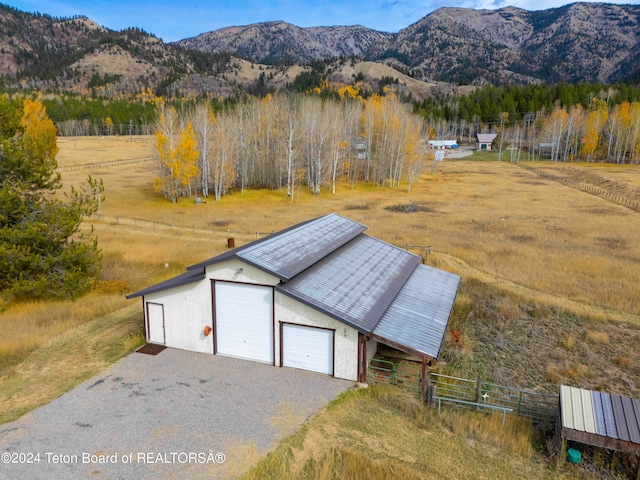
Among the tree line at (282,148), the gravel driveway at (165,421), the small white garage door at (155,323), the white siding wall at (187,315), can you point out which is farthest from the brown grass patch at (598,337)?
the tree line at (282,148)

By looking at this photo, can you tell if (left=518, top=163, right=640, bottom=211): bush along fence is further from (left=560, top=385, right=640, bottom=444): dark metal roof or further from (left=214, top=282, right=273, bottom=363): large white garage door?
(left=214, top=282, right=273, bottom=363): large white garage door

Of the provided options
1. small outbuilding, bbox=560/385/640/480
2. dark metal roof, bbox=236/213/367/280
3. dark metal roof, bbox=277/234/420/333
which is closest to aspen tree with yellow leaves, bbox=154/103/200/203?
dark metal roof, bbox=236/213/367/280

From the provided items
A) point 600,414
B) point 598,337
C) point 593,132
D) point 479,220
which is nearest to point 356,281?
point 600,414

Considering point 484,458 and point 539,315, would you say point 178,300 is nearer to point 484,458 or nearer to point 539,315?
point 484,458

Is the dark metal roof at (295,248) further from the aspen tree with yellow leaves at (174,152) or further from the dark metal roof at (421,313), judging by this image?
the aspen tree with yellow leaves at (174,152)

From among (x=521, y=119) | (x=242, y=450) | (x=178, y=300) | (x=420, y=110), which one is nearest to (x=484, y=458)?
(x=242, y=450)

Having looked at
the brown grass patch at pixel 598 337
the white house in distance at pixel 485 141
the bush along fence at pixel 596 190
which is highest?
the white house in distance at pixel 485 141
